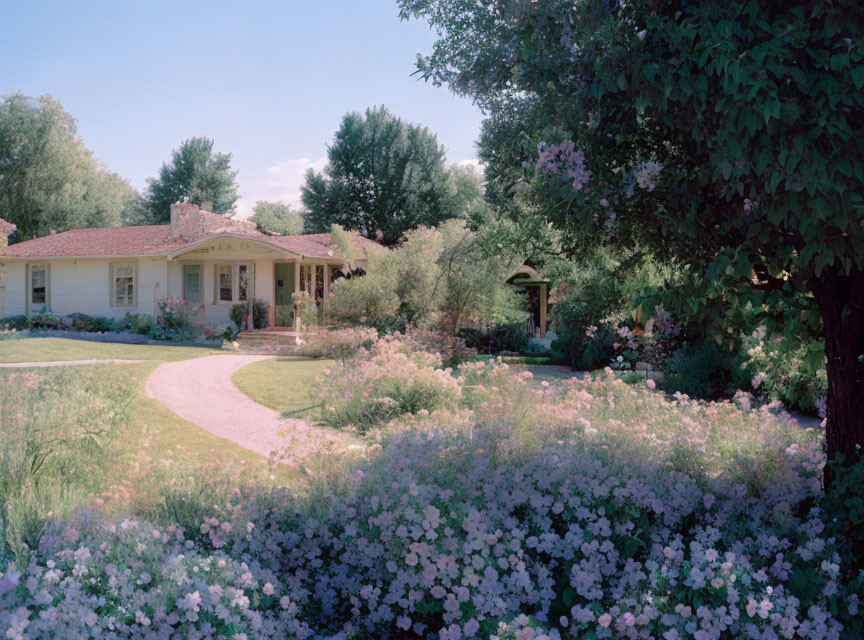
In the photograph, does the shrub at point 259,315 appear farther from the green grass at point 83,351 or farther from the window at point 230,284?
the green grass at point 83,351

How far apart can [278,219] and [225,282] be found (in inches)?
1003

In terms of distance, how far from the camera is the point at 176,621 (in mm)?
2928

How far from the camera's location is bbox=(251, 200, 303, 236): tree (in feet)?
139

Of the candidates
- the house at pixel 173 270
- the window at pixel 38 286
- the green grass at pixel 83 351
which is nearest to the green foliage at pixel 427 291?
the house at pixel 173 270

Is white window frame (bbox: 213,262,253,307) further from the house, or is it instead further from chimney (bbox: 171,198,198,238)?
chimney (bbox: 171,198,198,238)

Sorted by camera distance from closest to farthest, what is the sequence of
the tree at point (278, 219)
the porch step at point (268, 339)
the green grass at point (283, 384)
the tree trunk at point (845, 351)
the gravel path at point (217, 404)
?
the tree trunk at point (845, 351), the gravel path at point (217, 404), the green grass at point (283, 384), the porch step at point (268, 339), the tree at point (278, 219)

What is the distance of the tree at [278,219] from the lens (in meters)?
42.2

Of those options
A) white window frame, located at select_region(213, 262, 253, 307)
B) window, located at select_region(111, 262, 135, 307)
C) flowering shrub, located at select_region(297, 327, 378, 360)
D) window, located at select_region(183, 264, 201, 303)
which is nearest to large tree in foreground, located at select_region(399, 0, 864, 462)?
flowering shrub, located at select_region(297, 327, 378, 360)

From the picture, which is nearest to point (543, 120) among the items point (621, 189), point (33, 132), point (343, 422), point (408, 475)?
point (621, 189)

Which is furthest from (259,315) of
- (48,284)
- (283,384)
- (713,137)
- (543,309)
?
(713,137)

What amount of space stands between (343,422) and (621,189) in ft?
19.4

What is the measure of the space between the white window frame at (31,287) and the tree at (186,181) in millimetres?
11725

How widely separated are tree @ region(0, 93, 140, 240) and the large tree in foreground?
36.6 m

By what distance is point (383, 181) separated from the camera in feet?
112
